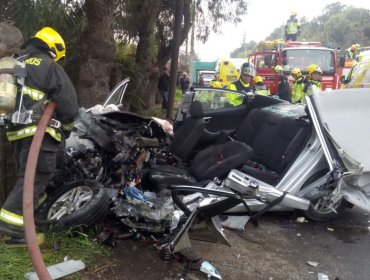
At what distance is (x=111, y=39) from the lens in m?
6.79

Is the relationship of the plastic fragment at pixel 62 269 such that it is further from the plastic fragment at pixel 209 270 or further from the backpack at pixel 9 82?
the backpack at pixel 9 82

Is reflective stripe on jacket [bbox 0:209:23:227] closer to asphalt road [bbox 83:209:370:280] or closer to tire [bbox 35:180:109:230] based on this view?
tire [bbox 35:180:109:230]

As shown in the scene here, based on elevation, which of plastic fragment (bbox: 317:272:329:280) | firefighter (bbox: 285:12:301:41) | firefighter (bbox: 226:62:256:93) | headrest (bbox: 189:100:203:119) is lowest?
plastic fragment (bbox: 317:272:329:280)

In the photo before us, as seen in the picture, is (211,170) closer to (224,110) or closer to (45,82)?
(224,110)

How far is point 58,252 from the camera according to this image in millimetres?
3480

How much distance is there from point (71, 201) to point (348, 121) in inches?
116

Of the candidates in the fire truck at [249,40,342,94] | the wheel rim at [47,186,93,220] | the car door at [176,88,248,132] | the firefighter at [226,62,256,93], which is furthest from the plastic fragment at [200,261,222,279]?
the fire truck at [249,40,342,94]

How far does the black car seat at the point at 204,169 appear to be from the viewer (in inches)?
172

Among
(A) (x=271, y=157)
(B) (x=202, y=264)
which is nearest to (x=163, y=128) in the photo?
(A) (x=271, y=157)

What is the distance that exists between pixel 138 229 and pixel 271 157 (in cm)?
194

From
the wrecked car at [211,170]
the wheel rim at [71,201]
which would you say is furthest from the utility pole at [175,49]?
the wheel rim at [71,201]

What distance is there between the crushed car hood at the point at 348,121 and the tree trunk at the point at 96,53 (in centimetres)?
360

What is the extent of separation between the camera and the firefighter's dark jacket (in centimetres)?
336

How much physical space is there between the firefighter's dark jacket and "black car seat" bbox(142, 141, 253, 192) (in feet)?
4.28
